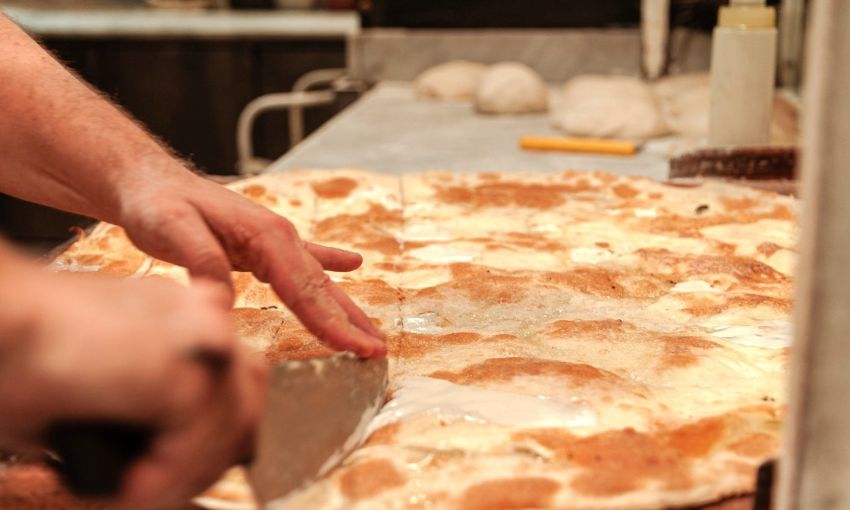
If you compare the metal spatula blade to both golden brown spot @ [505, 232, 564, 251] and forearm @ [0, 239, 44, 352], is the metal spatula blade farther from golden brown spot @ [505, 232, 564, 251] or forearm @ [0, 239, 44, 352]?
golden brown spot @ [505, 232, 564, 251]

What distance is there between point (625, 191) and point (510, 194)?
10.8 inches

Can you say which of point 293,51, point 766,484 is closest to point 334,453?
point 766,484

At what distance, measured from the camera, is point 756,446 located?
101 cm

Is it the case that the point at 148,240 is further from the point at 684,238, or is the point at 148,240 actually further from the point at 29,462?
the point at 684,238

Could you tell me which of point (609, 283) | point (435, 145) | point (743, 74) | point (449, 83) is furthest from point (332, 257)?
point (449, 83)

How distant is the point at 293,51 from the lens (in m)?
5.11

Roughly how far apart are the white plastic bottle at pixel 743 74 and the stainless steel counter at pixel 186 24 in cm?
297

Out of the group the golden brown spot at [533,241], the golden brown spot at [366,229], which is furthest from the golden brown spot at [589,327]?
the golden brown spot at [366,229]

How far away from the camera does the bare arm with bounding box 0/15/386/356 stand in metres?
1.02

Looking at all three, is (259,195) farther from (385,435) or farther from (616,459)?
(616,459)

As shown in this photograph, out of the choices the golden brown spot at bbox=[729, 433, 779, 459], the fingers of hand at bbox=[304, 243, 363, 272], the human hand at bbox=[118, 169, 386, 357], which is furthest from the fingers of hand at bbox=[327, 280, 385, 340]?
the golden brown spot at bbox=[729, 433, 779, 459]

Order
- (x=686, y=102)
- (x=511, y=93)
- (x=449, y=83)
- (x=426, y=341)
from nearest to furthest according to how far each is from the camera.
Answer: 1. (x=426, y=341)
2. (x=686, y=102)
3. (x=511, y=93)
4. (x=449, y=83)

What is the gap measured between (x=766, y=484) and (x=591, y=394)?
287mm

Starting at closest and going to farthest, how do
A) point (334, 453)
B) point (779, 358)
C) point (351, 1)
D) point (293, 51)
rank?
point (334, 453)
point (779, 358)
point (293, 51)
point (351, 1)
